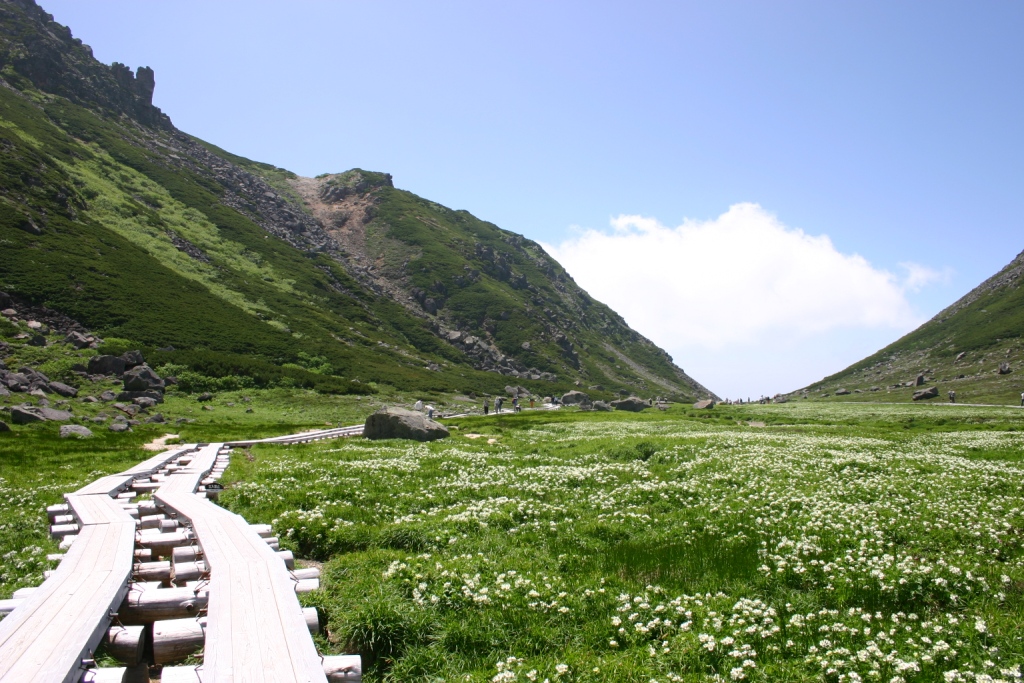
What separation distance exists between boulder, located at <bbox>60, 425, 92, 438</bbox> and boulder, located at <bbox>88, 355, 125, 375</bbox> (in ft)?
77.2

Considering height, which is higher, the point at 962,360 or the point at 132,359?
the point at 962,360

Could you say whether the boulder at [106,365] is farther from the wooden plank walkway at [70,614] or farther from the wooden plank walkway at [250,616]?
the wooden plank walkway at [250,616]

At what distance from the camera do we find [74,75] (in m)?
164

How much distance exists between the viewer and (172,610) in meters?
7.57

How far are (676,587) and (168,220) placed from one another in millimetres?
150483

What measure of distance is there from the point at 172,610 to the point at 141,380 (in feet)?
196

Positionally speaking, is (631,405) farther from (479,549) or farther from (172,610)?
(172,610)

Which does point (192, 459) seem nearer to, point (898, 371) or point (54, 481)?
point (54, 481)

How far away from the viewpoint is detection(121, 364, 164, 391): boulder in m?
55.5

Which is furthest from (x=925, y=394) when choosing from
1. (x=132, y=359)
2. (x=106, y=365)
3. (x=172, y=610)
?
(x=106, y=365)

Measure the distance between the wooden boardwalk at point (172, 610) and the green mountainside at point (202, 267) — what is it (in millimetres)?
67719

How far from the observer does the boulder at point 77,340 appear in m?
63.9

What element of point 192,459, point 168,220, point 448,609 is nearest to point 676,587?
point 448,609

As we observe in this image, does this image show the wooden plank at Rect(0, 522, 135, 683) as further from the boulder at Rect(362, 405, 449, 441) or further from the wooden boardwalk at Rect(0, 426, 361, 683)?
the boulder at Rect(362, 405, 449, 441)
